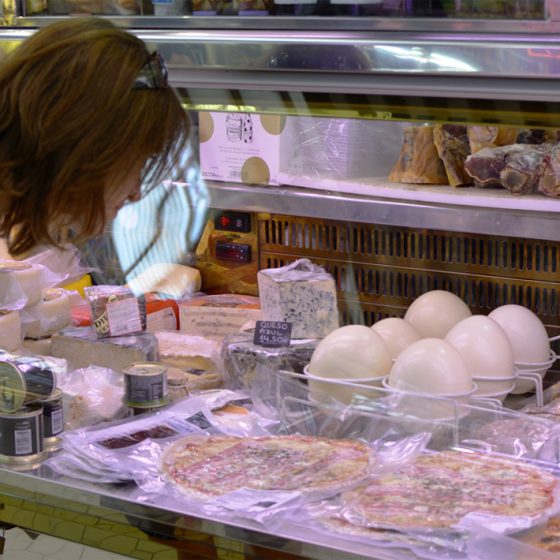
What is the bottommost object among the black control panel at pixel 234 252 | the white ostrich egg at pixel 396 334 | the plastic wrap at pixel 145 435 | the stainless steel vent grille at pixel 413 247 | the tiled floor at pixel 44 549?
the tiled floor at pixel 44 549

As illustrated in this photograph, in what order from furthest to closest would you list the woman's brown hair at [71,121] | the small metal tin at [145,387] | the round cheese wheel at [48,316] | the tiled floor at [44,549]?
the round cheese wheel at [48,316] < the small metal tin at [145,387] < the tiled floor at [44,549] < the woman's brown hair at [71,121]

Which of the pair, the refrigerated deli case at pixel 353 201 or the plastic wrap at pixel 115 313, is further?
the plastic wrap at pixel 115 313

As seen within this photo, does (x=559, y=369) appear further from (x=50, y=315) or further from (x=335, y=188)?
(x=50, y=315)

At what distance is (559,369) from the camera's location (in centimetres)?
207

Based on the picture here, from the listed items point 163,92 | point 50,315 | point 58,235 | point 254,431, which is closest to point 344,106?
point 163,92

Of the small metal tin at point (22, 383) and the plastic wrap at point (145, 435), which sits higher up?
the small metal tin at point (22, 383)

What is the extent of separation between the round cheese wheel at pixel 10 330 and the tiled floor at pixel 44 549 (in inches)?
22.5

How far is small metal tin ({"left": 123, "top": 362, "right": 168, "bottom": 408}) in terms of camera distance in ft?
6.70

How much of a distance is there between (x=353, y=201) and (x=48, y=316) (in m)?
0.91

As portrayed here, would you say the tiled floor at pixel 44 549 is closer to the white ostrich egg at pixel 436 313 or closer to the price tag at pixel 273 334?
the price tag at pixel 273 334

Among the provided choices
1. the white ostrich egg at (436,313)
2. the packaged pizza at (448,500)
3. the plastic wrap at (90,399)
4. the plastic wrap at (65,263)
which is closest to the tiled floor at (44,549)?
the plastic wrap at (90,399)

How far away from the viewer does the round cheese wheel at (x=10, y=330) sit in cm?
236

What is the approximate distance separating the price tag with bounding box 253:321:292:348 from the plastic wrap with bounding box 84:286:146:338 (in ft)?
1.13

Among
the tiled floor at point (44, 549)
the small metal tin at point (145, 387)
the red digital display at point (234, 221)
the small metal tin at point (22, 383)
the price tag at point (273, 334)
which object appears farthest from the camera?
the red digital display at point (234, 221)
